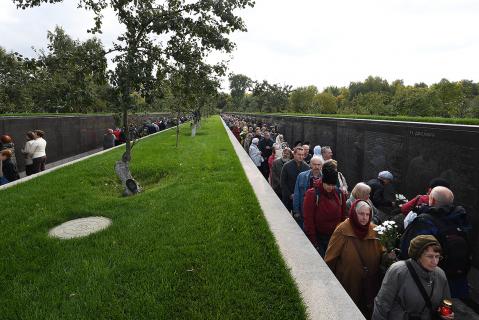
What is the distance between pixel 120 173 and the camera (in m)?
8.75

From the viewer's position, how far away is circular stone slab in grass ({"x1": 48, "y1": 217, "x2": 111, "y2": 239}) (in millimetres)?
5527

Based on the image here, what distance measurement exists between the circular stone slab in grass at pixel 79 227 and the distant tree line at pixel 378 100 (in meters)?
6.05

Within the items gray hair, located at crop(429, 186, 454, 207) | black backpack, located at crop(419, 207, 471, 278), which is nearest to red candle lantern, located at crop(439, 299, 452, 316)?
black backpack, located at crop(419, 207, 471, 278)

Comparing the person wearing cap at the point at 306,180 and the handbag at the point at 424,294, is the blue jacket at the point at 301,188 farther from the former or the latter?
the handbag at the point at 424,294

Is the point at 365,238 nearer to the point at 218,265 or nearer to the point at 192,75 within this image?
the point at 218,265

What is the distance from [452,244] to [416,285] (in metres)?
0.95

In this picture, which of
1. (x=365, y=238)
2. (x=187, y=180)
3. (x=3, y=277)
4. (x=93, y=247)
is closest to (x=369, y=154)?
(x=187, y=180)

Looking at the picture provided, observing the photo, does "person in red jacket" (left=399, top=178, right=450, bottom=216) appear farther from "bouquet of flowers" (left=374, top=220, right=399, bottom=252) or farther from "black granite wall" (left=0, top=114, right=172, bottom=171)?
"black granite wall" (left=0, top=114, right=172, bottom=171)

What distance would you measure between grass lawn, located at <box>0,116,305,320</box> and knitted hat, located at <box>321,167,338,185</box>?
1190 mm

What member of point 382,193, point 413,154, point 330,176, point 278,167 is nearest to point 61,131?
point 278,167

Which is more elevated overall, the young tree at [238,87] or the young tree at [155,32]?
the young tree at [238,87]

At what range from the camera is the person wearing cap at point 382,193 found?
6.62 metres

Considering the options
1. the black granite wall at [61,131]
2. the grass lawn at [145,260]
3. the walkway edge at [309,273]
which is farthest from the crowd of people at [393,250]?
the black granite wall at [61,131]

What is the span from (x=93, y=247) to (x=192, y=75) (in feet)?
16.0
